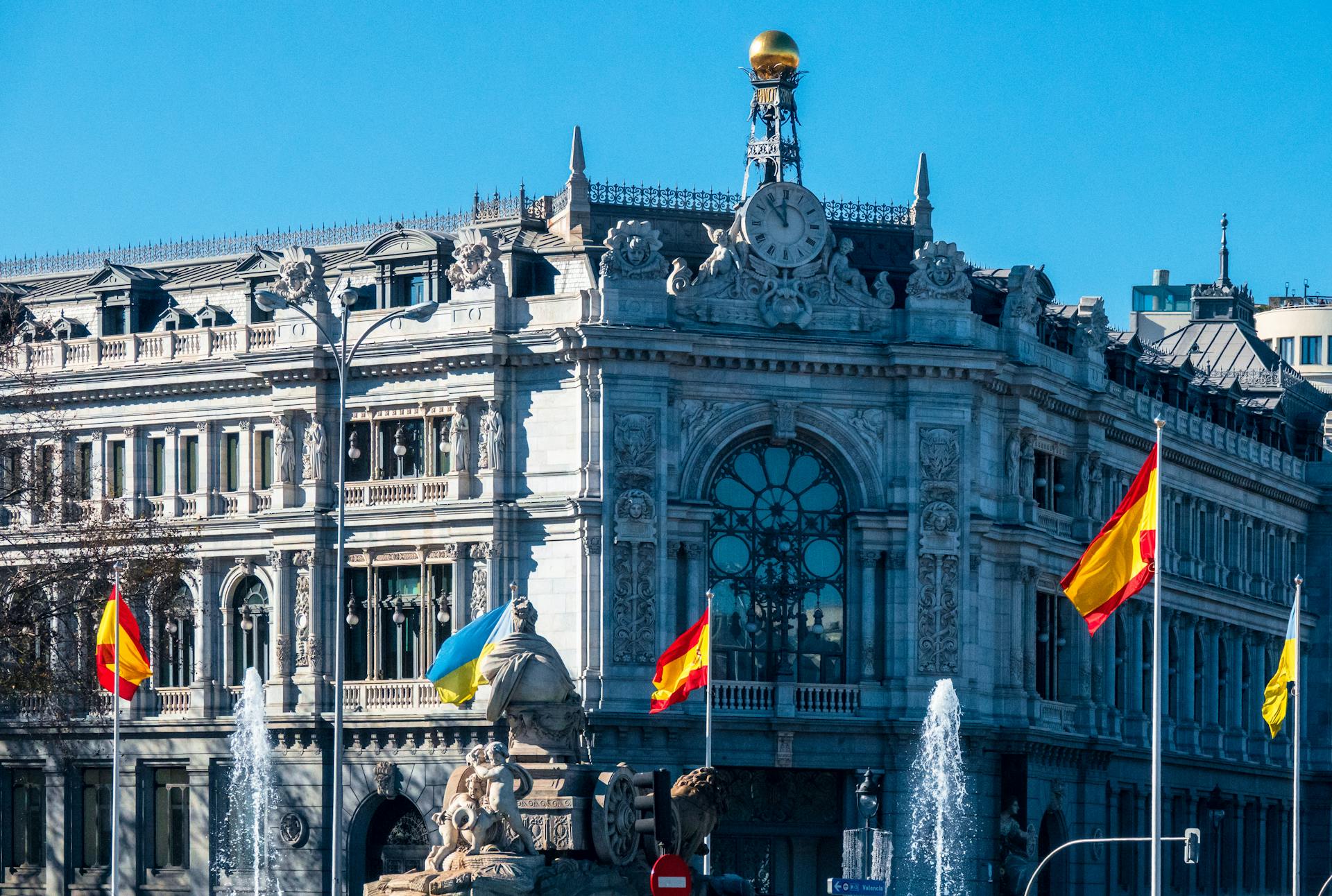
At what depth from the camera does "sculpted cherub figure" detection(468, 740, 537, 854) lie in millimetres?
50281

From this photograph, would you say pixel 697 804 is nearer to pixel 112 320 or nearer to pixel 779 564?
pixel 779 564

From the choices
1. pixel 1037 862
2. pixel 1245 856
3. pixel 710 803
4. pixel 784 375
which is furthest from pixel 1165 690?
pixel 710 803

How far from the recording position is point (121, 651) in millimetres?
80500

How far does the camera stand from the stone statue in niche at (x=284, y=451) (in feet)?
298

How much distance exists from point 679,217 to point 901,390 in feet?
29.0

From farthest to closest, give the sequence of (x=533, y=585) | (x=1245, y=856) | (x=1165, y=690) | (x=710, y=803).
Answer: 1. (x=1245, y=856)
2. (x=1165, y=690)
3. (x=533, y=585)
4. (x=710, y=803)

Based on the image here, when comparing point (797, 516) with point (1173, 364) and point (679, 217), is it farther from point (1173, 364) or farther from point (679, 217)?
point (1173, 364)

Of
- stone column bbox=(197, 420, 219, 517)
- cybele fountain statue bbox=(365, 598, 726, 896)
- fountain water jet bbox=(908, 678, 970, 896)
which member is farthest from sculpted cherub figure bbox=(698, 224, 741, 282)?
cybele fountain statue bbox=(365, 598, 726, 896)

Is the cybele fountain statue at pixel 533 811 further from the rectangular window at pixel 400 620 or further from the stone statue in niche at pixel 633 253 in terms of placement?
the rectangular window at pixel 400 620

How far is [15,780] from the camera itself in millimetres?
96000

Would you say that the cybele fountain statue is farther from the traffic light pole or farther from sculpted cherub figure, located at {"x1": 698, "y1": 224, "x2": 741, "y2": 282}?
sculpted cherub figure, located at {"x1": 698, "y1": 224, "x2": 741, "y2": 282}

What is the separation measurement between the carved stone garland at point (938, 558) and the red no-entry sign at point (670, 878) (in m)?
44.3

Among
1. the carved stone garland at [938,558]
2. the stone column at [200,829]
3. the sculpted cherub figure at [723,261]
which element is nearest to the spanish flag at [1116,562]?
the carved stone garland at [938,558]

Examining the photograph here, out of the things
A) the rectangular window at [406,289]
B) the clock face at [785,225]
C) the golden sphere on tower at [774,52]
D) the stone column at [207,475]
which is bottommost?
the stone column at [207,475]
